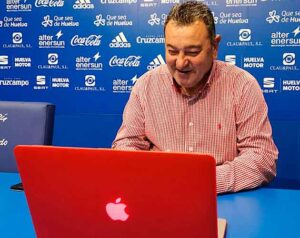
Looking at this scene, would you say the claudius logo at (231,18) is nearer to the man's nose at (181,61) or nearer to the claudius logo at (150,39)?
the claudius logo at (150,39)

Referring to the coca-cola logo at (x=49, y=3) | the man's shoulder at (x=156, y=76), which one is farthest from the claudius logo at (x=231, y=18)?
the man's shoulder at (x=156, y=76)

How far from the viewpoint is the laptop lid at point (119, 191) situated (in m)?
0.67

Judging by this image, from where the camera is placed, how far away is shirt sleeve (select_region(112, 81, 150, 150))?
5.62ft

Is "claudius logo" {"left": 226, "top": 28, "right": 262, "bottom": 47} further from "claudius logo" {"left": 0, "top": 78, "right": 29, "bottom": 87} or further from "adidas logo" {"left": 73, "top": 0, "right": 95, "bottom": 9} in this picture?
"claudius logo" {"left": 0, "top": 78, "right": 29, "bottom": 87}

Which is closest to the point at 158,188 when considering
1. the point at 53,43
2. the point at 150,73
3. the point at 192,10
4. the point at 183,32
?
the point at 183,32

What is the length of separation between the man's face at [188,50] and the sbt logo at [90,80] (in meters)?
1.89

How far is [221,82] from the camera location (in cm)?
172

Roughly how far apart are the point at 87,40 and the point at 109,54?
21cm

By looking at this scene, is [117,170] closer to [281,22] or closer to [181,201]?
[181,201]

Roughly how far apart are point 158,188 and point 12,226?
555mm

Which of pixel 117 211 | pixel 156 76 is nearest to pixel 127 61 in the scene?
pixel 156 76

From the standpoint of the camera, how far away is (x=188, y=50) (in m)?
1.54

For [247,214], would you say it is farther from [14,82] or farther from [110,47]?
[14,82]

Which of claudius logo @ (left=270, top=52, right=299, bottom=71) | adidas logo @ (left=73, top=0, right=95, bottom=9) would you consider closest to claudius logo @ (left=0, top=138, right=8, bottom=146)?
adidas logo @ (left=73, top=0, right=95, bottom=9)
